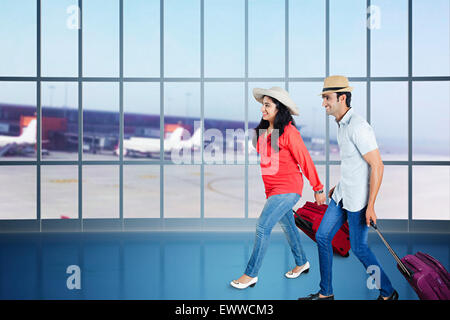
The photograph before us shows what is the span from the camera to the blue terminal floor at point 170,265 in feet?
10.6

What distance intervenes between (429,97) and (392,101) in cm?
733

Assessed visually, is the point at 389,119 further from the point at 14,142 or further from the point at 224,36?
the point at 14,142

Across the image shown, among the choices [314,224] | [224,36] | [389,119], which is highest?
[224,36]

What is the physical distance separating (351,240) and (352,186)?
1.42 ft

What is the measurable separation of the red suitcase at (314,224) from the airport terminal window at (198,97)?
1.10 meters

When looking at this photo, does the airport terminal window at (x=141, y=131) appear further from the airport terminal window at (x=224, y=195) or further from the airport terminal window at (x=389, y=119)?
the airport terminal window at (x=389, y=119)

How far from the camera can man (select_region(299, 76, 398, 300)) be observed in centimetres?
259

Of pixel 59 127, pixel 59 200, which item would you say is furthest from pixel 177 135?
pixel 59 127

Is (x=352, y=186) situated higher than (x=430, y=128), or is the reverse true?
(x=430, y=128)

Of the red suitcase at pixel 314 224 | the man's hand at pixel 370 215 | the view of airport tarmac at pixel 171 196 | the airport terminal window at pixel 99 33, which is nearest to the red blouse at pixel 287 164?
the man's hand at pixel 370 215

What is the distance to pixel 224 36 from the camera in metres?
46.0

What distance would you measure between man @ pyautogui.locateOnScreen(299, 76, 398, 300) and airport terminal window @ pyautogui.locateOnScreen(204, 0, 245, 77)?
9.46ft
